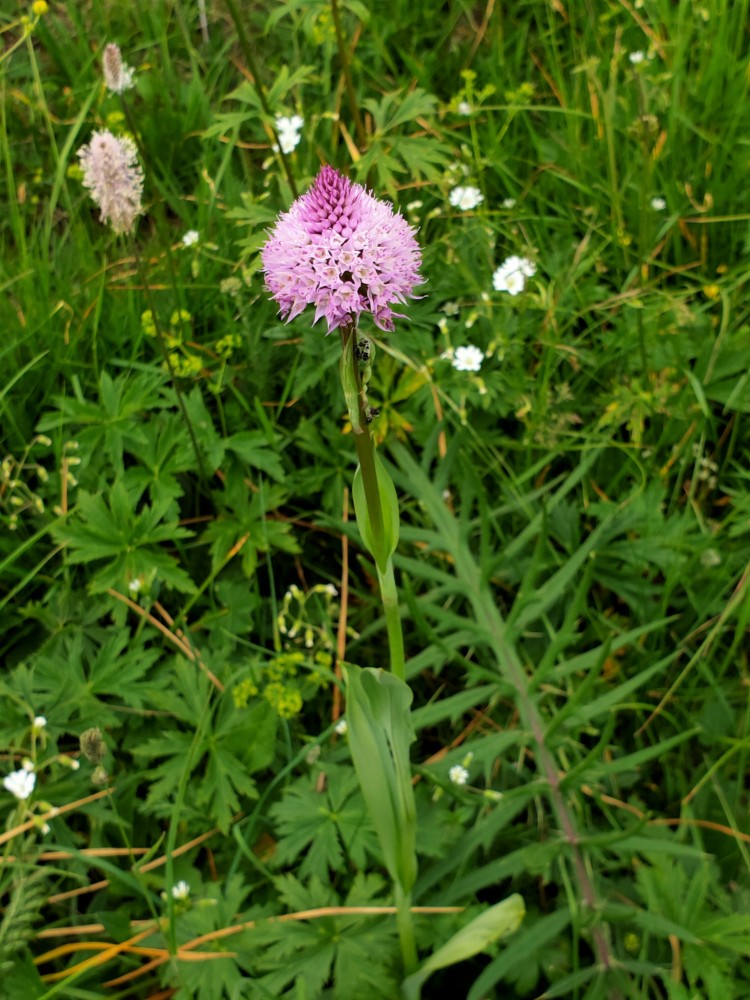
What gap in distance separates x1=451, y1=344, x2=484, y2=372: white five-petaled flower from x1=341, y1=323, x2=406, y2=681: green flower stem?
92cm

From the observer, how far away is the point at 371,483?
3.37 ft

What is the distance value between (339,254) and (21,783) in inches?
42.8

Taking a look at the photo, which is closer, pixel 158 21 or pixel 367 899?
pixel 367 899

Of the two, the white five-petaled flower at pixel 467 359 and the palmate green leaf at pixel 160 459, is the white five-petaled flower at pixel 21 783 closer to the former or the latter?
the palmate green leaf at pixel 160 459

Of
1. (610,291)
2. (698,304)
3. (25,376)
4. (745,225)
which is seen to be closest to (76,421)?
(25,376)

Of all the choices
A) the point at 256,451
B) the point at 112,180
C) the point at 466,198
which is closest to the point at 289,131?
the point at 466,198

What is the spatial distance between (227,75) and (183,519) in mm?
1504

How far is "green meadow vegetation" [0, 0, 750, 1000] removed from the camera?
1392 millimetres

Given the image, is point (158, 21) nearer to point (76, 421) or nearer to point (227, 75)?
point (227, 75)

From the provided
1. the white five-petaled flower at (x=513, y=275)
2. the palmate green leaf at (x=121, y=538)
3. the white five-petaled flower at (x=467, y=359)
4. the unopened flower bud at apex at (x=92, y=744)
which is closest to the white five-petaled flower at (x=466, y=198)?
the white five-petaled flower at (x=513, y=275)

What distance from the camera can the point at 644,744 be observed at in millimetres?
1740

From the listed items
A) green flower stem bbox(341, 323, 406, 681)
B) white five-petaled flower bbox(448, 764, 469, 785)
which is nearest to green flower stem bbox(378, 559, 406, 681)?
green flower stem bbox(341, 323, 406, 681)

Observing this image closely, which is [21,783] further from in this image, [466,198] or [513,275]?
[466,198]

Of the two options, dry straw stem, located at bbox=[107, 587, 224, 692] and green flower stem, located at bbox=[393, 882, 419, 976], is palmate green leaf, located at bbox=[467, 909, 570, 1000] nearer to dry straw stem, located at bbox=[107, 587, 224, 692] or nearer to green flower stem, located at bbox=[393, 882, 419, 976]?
green flower stem, located at bbox=[393, 882, 419, 976]
